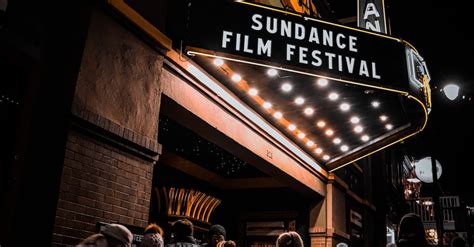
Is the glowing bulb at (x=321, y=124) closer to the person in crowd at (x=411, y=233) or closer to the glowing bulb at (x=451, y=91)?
the glowing bulb at (x=451, y=91)

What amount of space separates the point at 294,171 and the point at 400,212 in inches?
607

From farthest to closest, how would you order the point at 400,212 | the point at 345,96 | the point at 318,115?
the point at 400,212 < the point at 318,115 < the point at 345,96

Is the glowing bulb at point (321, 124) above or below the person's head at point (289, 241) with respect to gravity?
above

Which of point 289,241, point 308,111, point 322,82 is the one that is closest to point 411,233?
point 289,241

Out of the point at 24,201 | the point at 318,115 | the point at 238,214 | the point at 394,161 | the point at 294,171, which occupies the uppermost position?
the point at 394,161

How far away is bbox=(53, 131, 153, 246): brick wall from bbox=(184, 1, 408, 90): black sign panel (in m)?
1.95

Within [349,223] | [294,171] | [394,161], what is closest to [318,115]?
[294,171]

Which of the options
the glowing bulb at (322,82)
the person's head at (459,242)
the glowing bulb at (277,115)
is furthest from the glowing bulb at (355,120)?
the person's head at (459,242)

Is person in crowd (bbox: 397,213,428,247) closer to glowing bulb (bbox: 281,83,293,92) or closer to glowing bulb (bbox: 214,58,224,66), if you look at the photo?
glowing bulb (bbox: 214,58,224,66)

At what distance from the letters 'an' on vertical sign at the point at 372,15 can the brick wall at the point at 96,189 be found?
7.02m

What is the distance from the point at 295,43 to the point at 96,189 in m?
3.62

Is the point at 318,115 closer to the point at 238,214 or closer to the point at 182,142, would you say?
the point at 182,142

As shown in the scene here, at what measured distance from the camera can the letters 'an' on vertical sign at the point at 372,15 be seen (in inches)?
428

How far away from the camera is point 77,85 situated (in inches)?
203
